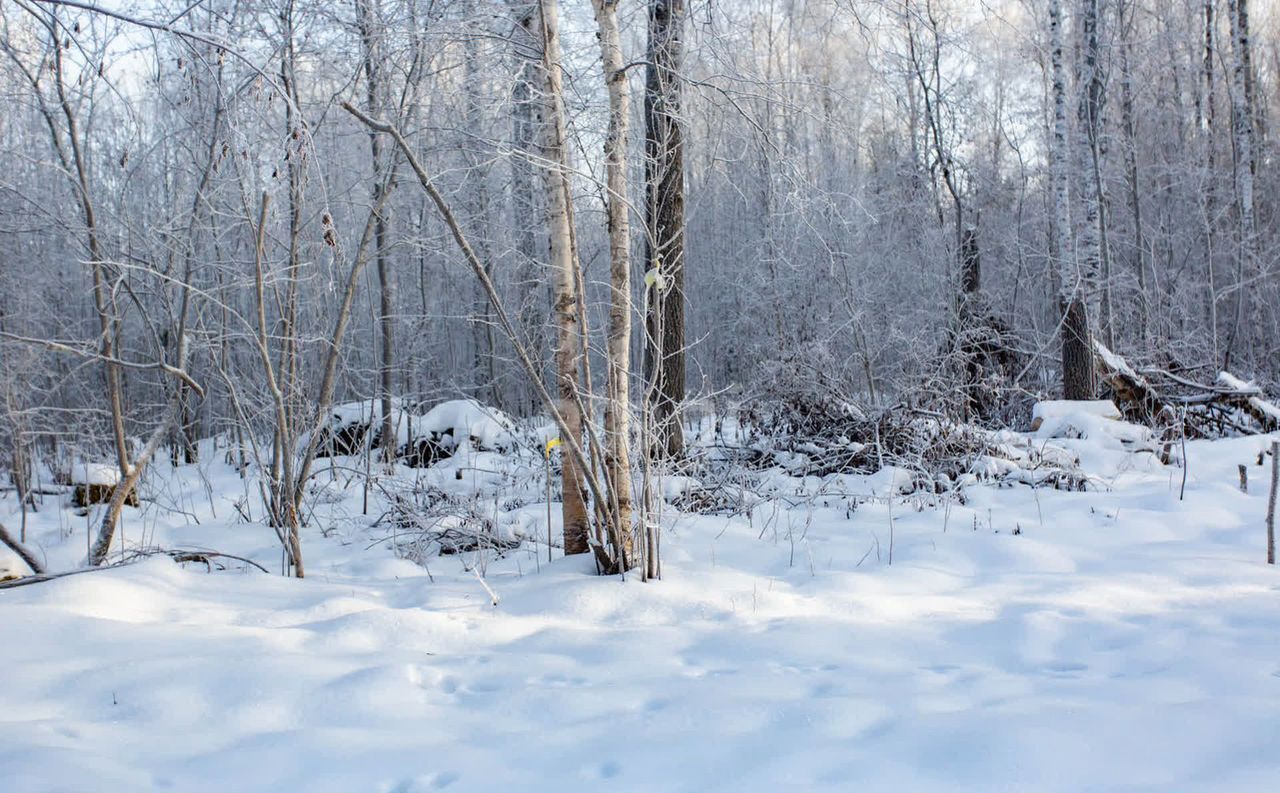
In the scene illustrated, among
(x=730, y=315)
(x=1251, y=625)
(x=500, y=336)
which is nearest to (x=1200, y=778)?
(x=1251, y=625)

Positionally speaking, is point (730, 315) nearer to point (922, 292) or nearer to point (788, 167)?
point (922, 292)

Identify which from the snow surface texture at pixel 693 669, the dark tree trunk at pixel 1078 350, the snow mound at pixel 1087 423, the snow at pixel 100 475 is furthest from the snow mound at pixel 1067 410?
the snow at pixel 100 475

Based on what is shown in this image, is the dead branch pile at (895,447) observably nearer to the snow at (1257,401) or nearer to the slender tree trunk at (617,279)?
the snow at (1257,401)

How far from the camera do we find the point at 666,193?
680 cm

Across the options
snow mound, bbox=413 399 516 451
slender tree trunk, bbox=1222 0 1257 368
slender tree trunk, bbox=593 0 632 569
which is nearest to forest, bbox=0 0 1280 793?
slender tree trunk, bbox=593 0 632 569

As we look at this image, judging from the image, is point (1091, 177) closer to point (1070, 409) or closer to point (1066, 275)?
point (1066, 275)

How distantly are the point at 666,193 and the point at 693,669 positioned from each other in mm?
4379

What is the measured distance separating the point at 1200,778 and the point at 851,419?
5929 mm

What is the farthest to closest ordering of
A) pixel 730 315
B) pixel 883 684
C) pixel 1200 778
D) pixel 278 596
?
pixel 730 315 < pixel 278 596 < pixel 883 684 < pixel 1200 778

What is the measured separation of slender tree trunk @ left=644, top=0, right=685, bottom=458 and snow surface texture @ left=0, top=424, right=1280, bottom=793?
3.74 feet

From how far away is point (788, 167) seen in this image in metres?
4.80

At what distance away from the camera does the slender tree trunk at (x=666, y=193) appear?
15.5 ft

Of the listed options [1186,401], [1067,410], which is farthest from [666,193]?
[1186,401]

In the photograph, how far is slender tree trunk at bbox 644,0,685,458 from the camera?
15.5 feet
